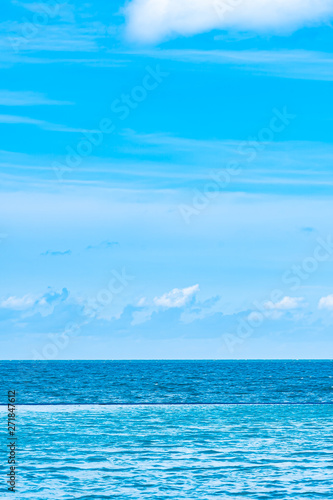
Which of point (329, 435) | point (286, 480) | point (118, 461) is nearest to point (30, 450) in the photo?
point (118, 461)

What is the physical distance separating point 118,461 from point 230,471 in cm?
528

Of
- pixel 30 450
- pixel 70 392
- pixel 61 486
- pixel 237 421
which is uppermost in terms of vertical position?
pixel 70 392

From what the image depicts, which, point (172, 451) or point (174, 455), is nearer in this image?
point (174, 455)

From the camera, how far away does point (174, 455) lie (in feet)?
116

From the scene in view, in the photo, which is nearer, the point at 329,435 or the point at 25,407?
the point at 329,435

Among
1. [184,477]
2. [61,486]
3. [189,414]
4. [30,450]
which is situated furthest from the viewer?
[189,414]

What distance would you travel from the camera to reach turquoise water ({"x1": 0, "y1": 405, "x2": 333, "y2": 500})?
27891 mm

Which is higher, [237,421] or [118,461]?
[237,421]

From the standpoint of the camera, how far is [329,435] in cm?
4269

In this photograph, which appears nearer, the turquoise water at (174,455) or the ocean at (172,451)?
the turquoise water at (174,455)

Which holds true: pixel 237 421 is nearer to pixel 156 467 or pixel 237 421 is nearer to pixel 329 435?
pixel 329 435

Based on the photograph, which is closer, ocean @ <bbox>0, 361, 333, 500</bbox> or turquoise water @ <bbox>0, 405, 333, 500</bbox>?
turquoise water @ <bbox>0, 405, 333, 500</bbox>

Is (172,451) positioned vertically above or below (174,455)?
above

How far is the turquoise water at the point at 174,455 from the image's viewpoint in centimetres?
2789
